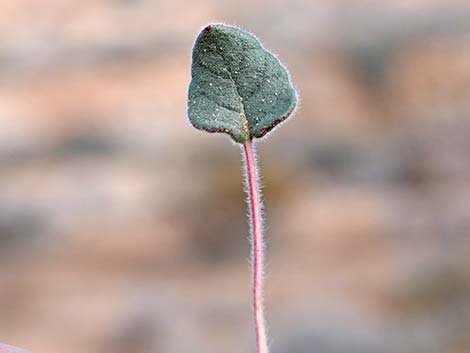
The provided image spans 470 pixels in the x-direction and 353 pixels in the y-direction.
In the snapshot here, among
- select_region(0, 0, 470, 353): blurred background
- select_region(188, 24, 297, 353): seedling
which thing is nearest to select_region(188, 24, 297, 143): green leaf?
select_region(188, 24, 297, 353): seedling

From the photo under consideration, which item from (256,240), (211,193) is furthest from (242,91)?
(211,193)

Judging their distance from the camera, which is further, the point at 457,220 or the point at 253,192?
the point at 457,220

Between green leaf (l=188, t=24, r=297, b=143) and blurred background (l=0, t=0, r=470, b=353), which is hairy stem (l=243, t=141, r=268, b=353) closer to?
green leaf (l=188, t=24, r=297, b=143)

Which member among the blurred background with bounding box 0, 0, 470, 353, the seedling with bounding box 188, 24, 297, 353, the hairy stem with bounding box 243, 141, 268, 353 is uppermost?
the blurred background with bounding box 0, 0, 470, 353

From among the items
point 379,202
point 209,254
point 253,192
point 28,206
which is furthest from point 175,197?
point 253,192

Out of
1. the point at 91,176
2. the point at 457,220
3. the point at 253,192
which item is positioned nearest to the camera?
the point at 253,192

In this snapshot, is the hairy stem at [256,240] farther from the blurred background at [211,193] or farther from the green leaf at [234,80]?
the blurred background at [211,193]

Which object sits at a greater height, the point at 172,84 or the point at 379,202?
the point at 172,84

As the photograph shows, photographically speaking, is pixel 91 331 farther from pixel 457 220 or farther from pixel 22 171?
pixel 457 220
